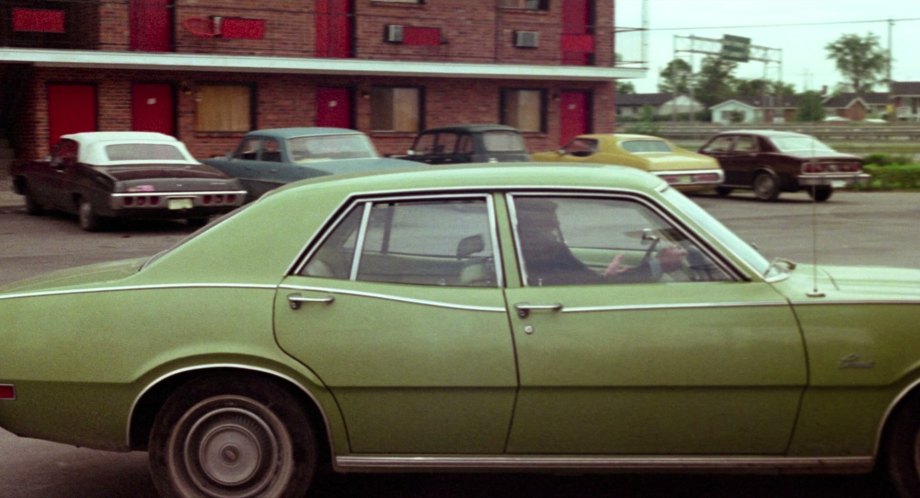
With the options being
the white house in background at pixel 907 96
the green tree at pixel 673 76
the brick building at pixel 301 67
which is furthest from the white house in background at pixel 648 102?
the brick building at pixel 301 67

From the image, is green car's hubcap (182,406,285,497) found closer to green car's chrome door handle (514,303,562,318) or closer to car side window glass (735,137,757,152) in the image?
green car's chrome door handle (514,303,562,318)

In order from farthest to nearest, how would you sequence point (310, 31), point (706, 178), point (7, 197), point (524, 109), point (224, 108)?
point (524, 109) < point (310, 31) < point (224, 108) < point (7, 197) < point (706, 178)

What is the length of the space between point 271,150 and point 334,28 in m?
13.5

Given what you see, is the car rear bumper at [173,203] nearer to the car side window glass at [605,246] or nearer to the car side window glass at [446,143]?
the car side window glass at [446,143]

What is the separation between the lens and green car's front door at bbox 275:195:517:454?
4691 mm

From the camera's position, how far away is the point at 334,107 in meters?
32.3

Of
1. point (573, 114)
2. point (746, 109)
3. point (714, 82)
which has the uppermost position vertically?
point (714, 82)

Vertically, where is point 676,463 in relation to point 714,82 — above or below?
below

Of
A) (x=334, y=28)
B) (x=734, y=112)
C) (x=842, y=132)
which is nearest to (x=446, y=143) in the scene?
(x=334, y=28)

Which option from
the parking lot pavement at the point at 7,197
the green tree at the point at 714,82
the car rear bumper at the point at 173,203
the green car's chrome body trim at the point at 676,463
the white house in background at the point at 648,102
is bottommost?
the parking lot pavement at the point at 7,197

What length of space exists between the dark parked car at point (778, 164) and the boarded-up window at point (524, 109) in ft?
28.5

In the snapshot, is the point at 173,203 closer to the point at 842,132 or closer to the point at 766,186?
the point at 766,186

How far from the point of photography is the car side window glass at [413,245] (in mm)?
4875

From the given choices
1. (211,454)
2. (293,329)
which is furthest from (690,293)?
(211,454)
